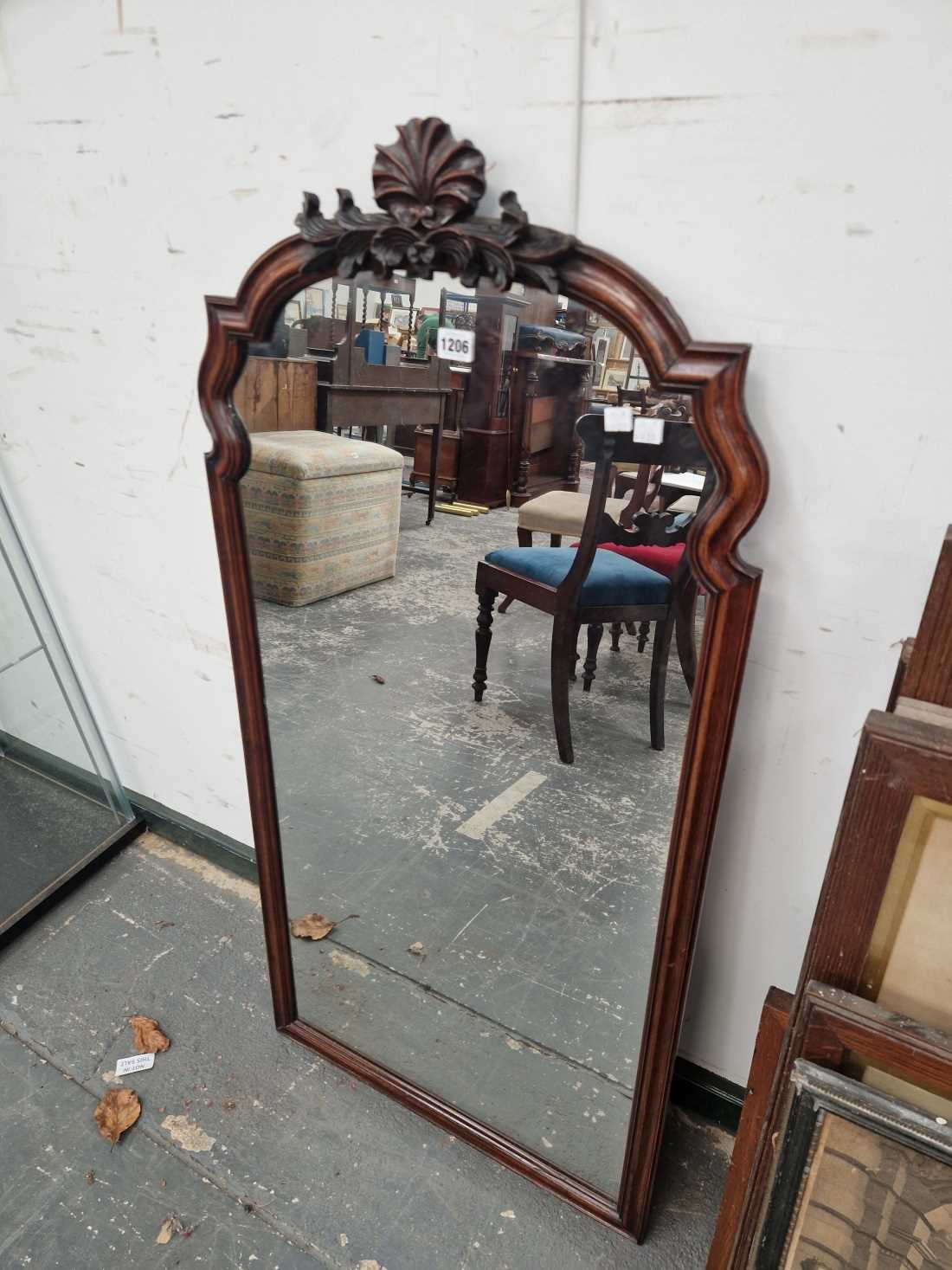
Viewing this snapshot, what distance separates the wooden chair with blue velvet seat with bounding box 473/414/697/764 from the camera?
954mm

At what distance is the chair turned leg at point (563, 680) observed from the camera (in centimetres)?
111

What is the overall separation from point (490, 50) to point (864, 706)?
880mm

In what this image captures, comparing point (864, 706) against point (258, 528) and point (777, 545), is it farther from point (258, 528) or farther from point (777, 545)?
point (258, 528)

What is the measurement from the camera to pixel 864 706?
0.96 m

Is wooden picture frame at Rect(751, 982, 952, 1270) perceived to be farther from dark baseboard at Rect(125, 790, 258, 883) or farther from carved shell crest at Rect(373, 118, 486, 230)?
dark baseboard at Rect(125, 790, 258, 883)

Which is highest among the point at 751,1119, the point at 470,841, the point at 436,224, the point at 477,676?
the point at 436,224

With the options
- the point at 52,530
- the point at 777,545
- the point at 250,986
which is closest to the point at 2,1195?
the point at 250,986

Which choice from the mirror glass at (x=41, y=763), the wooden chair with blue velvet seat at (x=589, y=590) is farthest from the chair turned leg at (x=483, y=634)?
the mirror glass at (x=41, y=763)

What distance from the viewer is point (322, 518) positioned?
1336mm

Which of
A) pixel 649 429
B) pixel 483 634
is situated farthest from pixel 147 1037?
pixel 649 429

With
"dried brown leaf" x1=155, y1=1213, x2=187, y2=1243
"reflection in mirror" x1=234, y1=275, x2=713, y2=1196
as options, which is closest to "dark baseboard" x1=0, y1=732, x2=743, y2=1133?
"reflection in mirror" x1=234, y1=275, x2=713, y2=1196

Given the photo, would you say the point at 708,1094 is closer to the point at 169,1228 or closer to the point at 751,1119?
the point at 751,1119

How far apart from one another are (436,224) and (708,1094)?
1.39m

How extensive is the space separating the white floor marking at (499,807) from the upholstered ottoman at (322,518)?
0.40m
